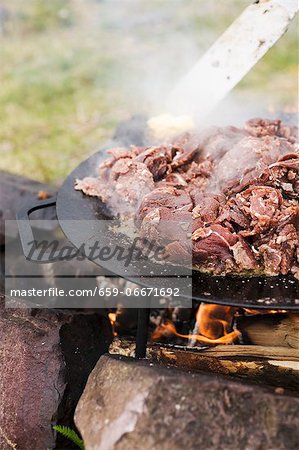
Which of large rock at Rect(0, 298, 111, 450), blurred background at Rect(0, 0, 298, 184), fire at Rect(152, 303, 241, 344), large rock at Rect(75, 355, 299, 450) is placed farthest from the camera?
blurred background at Rect(0, 0, 298, 184)

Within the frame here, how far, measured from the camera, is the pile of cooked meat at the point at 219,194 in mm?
2986

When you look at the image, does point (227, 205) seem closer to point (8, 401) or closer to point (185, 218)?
point (185, 218)

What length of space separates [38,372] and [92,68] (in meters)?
8.58

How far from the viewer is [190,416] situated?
8.35 feet

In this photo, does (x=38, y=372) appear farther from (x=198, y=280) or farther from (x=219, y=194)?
(x=219, y=194)

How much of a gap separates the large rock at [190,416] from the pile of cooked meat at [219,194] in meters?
0.69

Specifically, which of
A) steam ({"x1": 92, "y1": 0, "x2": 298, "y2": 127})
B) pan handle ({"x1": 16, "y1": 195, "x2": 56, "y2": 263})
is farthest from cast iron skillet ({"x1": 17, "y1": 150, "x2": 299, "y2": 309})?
steam ({"x1": 92, "y1": 0, "x2": 298, "y2": 127})

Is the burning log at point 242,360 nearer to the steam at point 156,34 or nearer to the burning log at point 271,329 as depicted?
the burning log at point 271,329

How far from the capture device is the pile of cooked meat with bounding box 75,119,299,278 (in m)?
2.99

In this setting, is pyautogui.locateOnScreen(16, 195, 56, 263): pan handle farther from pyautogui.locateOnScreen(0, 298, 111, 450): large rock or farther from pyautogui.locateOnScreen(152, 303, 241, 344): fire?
pyautogui.locateOnScreen(152, 303, 241, 344): fire

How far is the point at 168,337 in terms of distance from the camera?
161 inches

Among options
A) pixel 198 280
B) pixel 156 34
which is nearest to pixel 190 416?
pixel 198 280

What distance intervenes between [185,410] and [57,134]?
6.57 metres

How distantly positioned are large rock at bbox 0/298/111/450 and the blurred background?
7.88 ft
